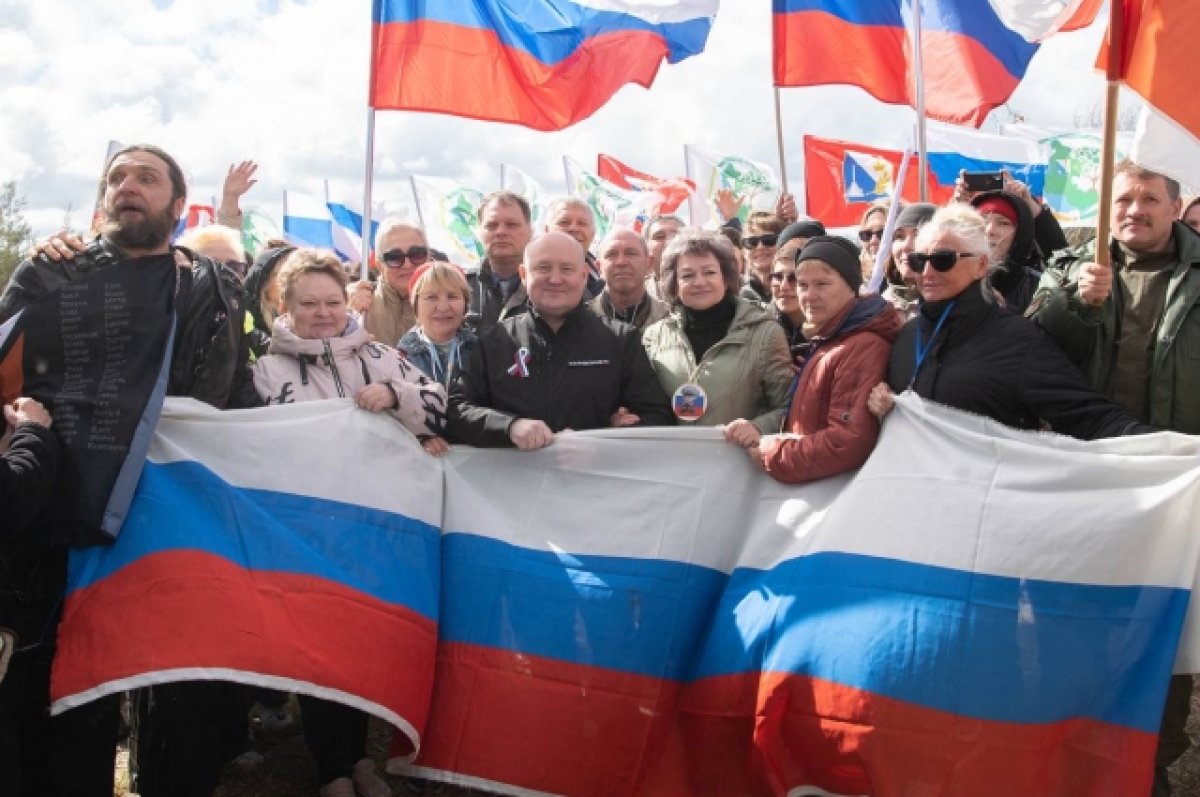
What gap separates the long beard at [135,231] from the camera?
3.95 metres

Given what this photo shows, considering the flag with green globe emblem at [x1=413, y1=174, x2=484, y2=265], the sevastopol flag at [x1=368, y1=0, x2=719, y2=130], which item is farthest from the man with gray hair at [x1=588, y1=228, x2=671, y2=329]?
the flag with green globe emblem at [x1=413, y1=174, x2=484, y2=265]

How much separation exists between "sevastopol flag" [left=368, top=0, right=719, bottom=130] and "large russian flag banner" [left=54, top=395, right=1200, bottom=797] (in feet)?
11.5

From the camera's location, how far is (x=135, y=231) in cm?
395

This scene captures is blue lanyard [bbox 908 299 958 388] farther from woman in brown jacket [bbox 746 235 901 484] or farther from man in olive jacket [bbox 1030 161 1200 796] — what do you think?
man in olive jacket [bbox 1030 161 1200 796]

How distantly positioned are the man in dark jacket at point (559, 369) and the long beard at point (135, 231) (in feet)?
4.27

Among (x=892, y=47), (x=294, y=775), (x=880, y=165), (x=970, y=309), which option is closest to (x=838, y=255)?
(x=970, y=309)

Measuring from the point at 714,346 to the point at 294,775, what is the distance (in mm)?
2604

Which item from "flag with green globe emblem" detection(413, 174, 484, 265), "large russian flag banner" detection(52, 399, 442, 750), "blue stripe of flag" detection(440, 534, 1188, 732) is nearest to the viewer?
"blue stripe of flag" detection(440, 534, 1188, 732)

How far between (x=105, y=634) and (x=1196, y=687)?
542 cm

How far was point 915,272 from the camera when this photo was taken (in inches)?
151

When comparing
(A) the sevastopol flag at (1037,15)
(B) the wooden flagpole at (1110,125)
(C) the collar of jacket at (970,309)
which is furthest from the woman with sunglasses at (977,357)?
(A) the sevastopol flag at (1037,15)

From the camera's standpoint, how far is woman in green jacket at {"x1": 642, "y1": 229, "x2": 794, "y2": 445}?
4.38m

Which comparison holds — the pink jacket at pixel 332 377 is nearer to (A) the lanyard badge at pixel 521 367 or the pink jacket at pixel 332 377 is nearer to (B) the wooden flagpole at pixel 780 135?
(A) the lanyard badge at pixel 521 367

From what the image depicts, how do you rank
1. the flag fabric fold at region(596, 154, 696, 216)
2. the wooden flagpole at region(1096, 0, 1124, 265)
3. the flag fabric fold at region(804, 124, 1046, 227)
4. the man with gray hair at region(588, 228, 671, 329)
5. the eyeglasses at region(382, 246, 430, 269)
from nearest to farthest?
the wooden flagpole at region(1096, 0, 1124, 265), the man with gray hair at region(588, 228, 671, 329), the eyeglasses at region(382, 246, 430, 269), the flag fabric fold at region(804, 124, 1046, 227), the flag fabric fold at region(596, 154, 696, 216)
